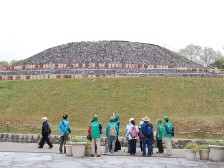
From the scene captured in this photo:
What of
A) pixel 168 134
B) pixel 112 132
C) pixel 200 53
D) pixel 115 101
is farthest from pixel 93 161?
pixel 200 53

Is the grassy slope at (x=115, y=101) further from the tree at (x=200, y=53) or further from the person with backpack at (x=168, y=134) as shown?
the tree at (x=200, y=53)

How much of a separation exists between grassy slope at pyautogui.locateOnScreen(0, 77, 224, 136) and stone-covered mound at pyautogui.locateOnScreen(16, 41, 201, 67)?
11653mm

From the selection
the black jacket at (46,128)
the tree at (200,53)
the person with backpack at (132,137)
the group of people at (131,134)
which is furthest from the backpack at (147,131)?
the tree at (200,53)

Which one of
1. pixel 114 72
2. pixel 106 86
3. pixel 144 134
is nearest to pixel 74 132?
pixel 144 134

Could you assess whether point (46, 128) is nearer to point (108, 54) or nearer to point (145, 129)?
point (145, 129)

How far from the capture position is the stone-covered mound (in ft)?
164

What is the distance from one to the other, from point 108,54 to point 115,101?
19030mm

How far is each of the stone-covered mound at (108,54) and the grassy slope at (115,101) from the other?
1165 cm

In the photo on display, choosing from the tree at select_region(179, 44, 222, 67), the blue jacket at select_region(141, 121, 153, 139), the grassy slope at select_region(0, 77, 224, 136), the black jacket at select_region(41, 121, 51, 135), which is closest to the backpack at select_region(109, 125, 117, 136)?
the blue jacket at select_region(141, 121, 153, 139)

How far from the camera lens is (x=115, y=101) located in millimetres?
33125

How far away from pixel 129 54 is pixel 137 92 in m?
17.3

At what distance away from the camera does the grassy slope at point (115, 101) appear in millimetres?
29703

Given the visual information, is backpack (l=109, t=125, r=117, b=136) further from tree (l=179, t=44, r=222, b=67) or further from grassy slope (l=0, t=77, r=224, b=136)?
tree (l=179, t=44, r=222, b=67)

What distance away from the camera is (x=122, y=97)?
3391 centimetres
